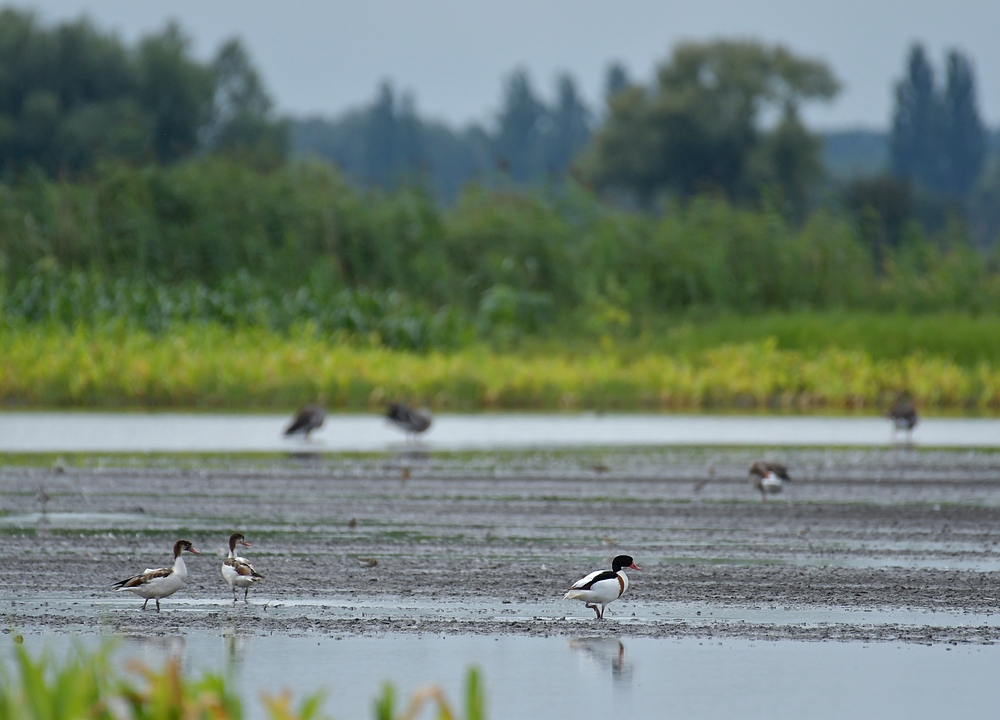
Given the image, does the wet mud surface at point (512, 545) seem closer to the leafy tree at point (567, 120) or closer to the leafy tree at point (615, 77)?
the leafy tree at point (567, 120)

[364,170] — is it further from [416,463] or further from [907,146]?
[416,463]

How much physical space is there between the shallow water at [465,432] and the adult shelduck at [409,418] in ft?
0.90

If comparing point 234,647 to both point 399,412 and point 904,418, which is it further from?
point 904,418

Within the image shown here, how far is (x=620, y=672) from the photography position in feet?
26.3

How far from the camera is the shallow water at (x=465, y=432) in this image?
23141 mm

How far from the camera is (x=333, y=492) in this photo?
54.9ft

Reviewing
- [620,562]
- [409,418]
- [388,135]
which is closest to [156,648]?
[620,562]

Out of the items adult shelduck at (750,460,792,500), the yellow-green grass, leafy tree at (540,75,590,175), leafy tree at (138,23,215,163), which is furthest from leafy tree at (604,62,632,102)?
adult shelduck at (750,460,792,500)

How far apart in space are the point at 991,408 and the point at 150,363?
54.6 ft

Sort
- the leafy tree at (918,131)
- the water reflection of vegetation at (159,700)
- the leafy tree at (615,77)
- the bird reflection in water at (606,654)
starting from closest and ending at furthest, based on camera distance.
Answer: the water reflection of vegetation at (159,700) → the bird reflection in water at (606,654) → the leafy tree at (918,131) → the leafy tree at (615,77)

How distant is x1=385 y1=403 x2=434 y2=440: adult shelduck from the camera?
78.7ft

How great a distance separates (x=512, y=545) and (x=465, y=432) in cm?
1364

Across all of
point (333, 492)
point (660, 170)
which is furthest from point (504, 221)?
point (660, 170)

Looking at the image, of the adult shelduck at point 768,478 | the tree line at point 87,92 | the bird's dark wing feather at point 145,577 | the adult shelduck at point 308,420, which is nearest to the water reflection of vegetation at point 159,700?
the bird's dark wing feather at point 145,577
